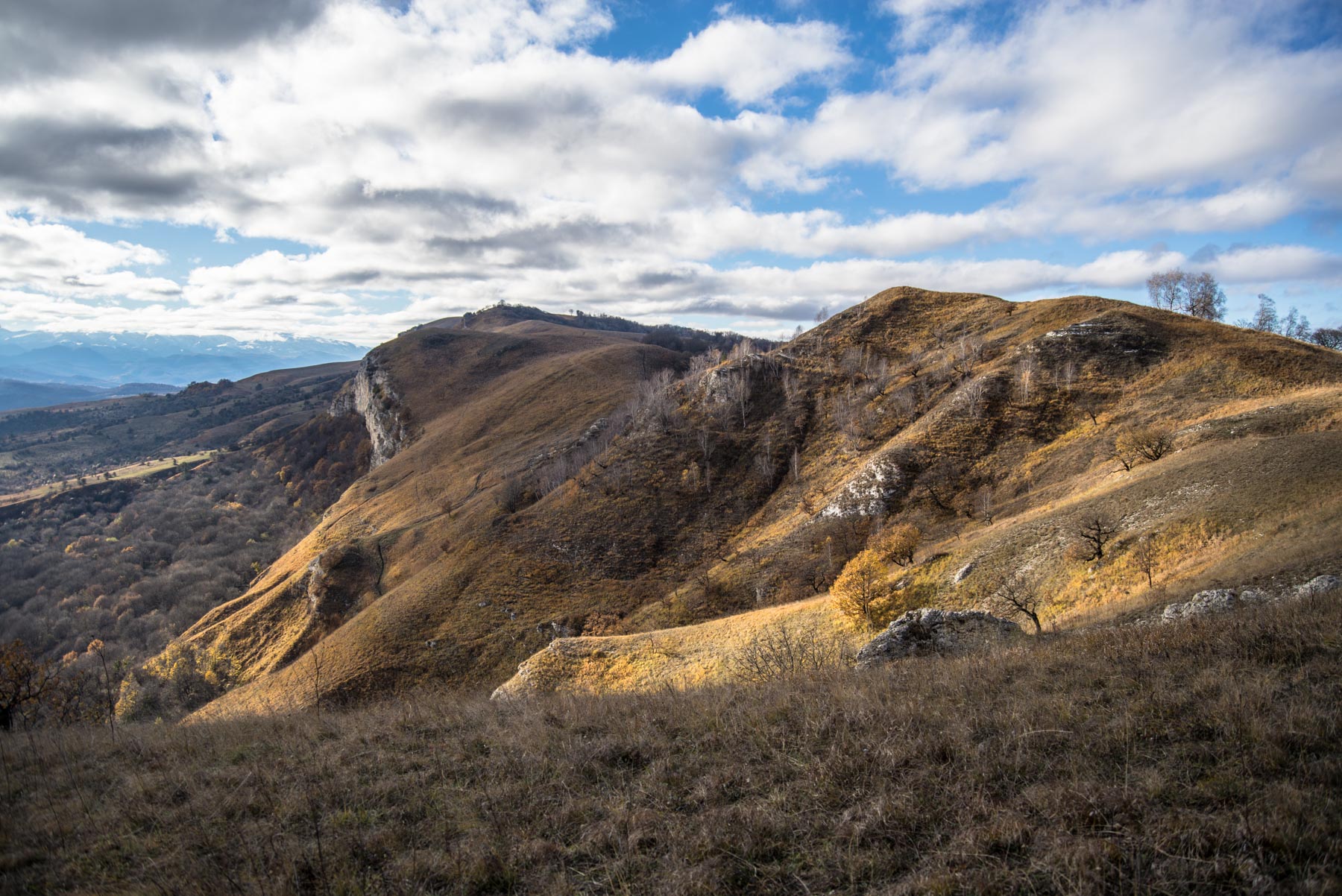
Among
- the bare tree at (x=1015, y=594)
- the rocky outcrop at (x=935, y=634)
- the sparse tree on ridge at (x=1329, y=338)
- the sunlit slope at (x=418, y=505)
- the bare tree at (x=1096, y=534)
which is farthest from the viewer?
the sparse tree on ridge at (x=1329, y=338)

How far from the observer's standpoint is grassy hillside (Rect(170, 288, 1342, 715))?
24422 millimetres

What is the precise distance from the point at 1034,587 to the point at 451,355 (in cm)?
15337

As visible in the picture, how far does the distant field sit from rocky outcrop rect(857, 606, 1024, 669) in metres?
220

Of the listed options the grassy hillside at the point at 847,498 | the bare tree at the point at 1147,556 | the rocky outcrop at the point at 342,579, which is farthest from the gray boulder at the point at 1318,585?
the rocky outcrop at the point at 342,579

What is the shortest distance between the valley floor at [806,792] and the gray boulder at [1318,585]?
4.71 meters

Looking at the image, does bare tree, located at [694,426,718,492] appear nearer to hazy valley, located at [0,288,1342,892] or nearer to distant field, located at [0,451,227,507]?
hazy valley, located at [0,288,1342,892]

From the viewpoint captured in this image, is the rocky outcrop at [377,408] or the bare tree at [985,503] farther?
the rocky outcrop at [377,408]

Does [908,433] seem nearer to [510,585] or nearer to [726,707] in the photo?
[510,585]

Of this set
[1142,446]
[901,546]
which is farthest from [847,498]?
[1142,446]

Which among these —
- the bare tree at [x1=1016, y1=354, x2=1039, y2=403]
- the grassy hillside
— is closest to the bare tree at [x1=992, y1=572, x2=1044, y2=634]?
the grassy hillside

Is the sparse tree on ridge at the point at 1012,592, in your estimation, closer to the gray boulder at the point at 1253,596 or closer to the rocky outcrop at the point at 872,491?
the gray boulder at the point at 1253,596

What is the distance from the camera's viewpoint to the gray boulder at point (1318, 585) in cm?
1290

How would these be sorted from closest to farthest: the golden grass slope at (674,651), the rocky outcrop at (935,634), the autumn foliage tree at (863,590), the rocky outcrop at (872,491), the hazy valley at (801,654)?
the hazy valley at (801,654) < the rocky outcrop at (935,634) < the golden grass slope at (674,651) < the autumn foliage tree at (863,590) < the rocky outcrop at (872,491)

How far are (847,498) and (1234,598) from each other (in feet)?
121
